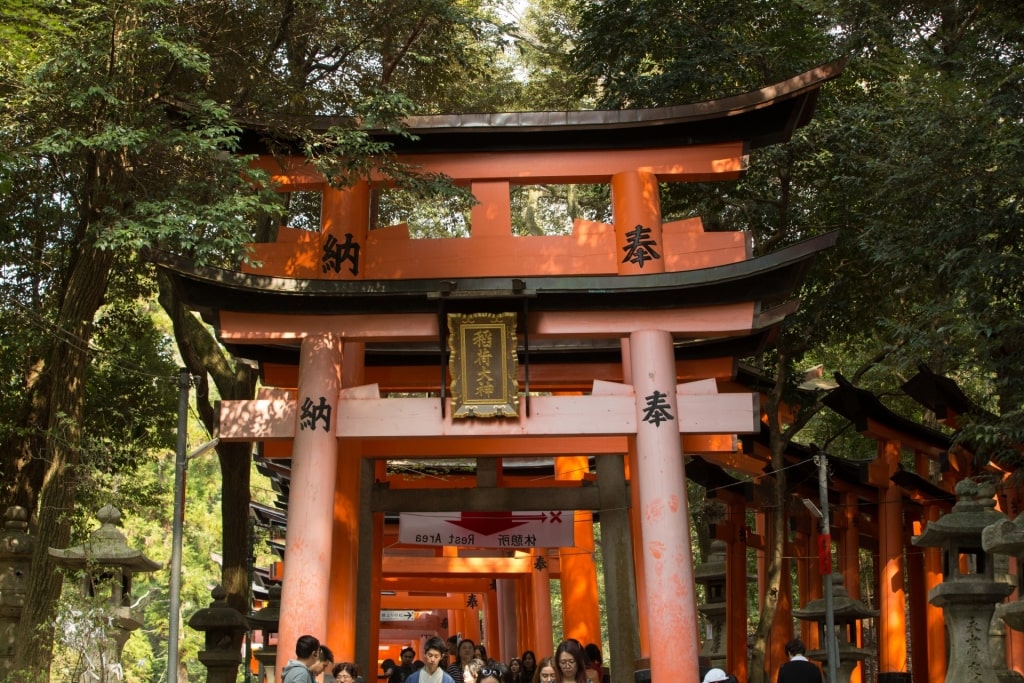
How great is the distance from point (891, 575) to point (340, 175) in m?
11.4

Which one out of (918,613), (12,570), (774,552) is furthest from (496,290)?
(918,613)

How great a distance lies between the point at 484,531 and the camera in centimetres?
1666

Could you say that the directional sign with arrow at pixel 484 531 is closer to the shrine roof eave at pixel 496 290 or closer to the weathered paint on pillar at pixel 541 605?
the shrine roof eave at pixel 496 290

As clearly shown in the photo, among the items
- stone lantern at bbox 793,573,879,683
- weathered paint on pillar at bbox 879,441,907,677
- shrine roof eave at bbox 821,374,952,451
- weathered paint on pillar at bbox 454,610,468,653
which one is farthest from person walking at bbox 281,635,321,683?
weathered paint on pillar at bbox 454,610,468,653

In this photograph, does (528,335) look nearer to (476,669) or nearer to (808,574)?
(476,669)

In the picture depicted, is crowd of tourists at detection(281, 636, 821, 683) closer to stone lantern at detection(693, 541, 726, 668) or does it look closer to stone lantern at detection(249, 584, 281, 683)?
stone lantern at detection(249, 584, 281, 683)

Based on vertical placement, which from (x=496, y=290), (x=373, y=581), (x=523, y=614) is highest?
(x=496, y=290)

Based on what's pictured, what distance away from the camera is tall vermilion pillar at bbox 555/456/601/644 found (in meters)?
18.9

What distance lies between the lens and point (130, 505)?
16516 millimetres

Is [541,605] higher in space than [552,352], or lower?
lower

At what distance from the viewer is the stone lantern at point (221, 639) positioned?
49.8 feet

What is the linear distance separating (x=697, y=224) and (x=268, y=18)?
558 cm

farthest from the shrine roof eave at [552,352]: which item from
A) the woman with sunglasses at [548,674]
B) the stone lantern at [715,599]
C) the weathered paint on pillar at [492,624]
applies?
the weathered paint on pillar at [492,624]

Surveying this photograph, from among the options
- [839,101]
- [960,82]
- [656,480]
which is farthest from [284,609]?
[839,101]
